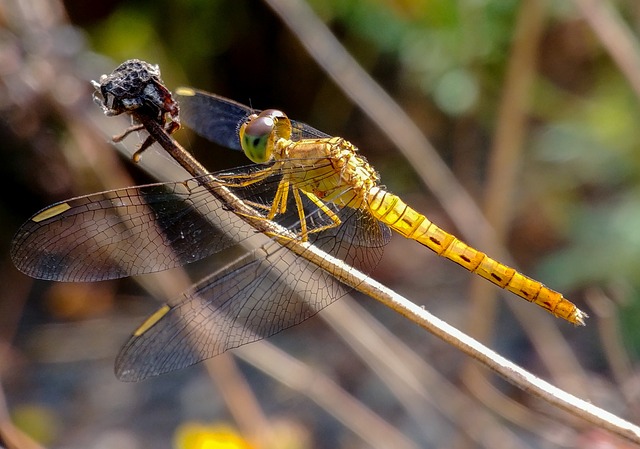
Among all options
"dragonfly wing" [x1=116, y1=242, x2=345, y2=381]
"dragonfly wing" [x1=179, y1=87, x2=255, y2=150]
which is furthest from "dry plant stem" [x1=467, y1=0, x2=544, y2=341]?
"dragonfly wing" [x1=179, y1=87, x2=255, y2=150]

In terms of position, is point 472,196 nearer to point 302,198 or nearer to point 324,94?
point 324,94

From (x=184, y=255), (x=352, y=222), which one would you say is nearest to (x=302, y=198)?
(x=352, y=222)

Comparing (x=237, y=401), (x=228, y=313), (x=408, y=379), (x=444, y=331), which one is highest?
(x=444, y=331)

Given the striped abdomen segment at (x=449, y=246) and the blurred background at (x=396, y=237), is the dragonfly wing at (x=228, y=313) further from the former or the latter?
the blurred background at (x=396, y=237)

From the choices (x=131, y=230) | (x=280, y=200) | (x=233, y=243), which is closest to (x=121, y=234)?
(x=131, y=230)

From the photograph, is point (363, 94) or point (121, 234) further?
point (363, 94)

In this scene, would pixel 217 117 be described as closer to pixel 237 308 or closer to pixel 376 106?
pixel 376 106

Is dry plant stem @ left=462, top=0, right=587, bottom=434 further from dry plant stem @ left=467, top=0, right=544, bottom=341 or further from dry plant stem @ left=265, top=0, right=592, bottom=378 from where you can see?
dry plant stem @ left=265, top=0, right=592, bottom=378
